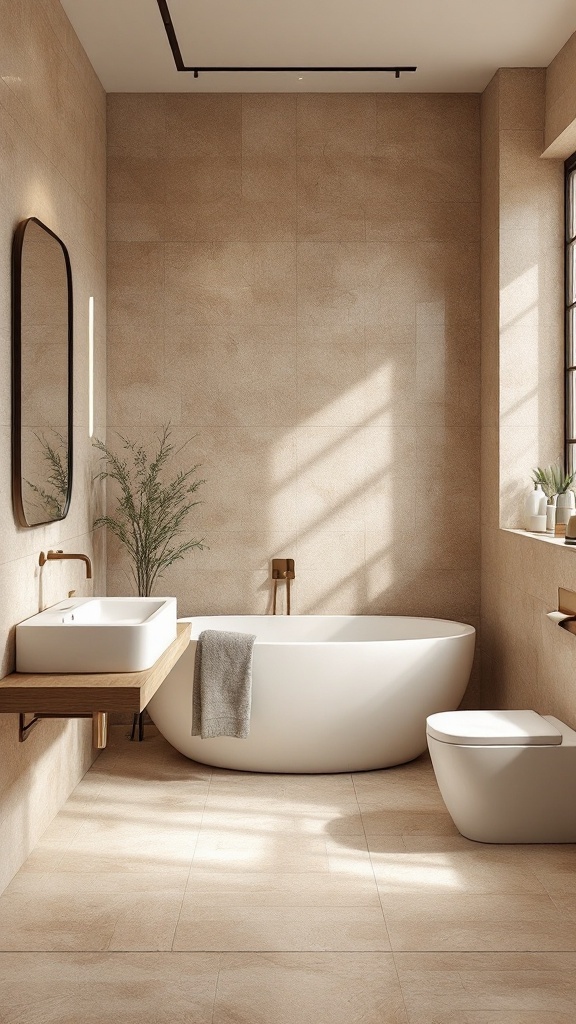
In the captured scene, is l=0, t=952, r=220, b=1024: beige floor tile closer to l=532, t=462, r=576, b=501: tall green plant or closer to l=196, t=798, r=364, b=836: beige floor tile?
l=196, t=798, r=364, b=836: beige floor tile

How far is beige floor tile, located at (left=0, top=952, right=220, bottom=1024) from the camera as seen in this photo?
7.99 feet

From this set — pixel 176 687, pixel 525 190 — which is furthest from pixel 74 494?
pixel 525 190

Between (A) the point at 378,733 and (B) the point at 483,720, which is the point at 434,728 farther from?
(A) the point at 378,733

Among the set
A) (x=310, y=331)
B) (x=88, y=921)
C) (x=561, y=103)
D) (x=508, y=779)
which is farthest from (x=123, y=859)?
(x=561, y=103)

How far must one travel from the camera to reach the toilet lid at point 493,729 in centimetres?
344

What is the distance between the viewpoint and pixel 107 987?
8.42 feet

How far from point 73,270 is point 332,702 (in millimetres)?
2161

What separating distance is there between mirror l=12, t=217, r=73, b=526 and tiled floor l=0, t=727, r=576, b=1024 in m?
1.23

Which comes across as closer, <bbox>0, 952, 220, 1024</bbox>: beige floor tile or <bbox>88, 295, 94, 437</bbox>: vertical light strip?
<bbox>0, 952, 220, 1024</bbox>: beige floor tile

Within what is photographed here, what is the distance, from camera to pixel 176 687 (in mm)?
4309

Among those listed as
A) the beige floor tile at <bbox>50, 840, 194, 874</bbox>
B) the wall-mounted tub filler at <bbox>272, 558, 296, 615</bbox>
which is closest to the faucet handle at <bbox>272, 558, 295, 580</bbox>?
the wall-mounted tub filler at <bbox>272, 558, 296, 615</bbox>

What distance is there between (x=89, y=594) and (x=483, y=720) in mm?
1802

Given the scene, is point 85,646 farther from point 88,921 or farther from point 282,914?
point 282,914

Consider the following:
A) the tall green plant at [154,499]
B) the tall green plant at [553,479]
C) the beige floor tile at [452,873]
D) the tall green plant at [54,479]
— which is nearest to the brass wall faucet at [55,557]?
the tall green plant at [54,479]
